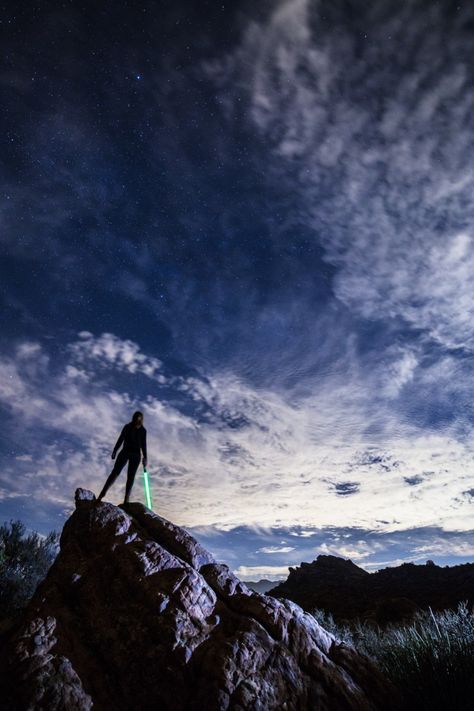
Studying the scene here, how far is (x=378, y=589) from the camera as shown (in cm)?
3100

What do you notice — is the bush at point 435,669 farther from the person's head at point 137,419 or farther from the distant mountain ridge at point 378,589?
the distant mountain ridge at point 378,589

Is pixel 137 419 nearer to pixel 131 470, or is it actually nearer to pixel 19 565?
pixel 131 470

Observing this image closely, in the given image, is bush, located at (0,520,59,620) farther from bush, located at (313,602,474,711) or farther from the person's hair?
bush, located at (313,602,474,711)

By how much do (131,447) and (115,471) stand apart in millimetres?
718

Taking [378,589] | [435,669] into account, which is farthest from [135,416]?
[378,589]

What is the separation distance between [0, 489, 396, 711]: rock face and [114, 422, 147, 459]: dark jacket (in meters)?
2.40

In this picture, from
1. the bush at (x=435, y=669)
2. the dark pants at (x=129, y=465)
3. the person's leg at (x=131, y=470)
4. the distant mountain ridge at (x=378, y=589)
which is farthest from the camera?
the distant mountain ridge at (x=378, y=589)

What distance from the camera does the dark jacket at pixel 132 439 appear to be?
9648 millimetres

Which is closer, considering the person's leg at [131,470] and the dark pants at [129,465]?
the dark pants at [129,465]

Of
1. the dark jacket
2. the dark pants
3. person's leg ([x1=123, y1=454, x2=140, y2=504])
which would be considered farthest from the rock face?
the dark jacket

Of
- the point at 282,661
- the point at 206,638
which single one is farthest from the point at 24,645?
the point at 282,661

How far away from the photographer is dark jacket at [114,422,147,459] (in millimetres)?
9648

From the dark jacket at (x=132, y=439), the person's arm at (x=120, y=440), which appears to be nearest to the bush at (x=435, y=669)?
the dark jacket at (x=132, y=439)

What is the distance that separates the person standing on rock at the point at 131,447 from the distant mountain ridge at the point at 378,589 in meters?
17.6
